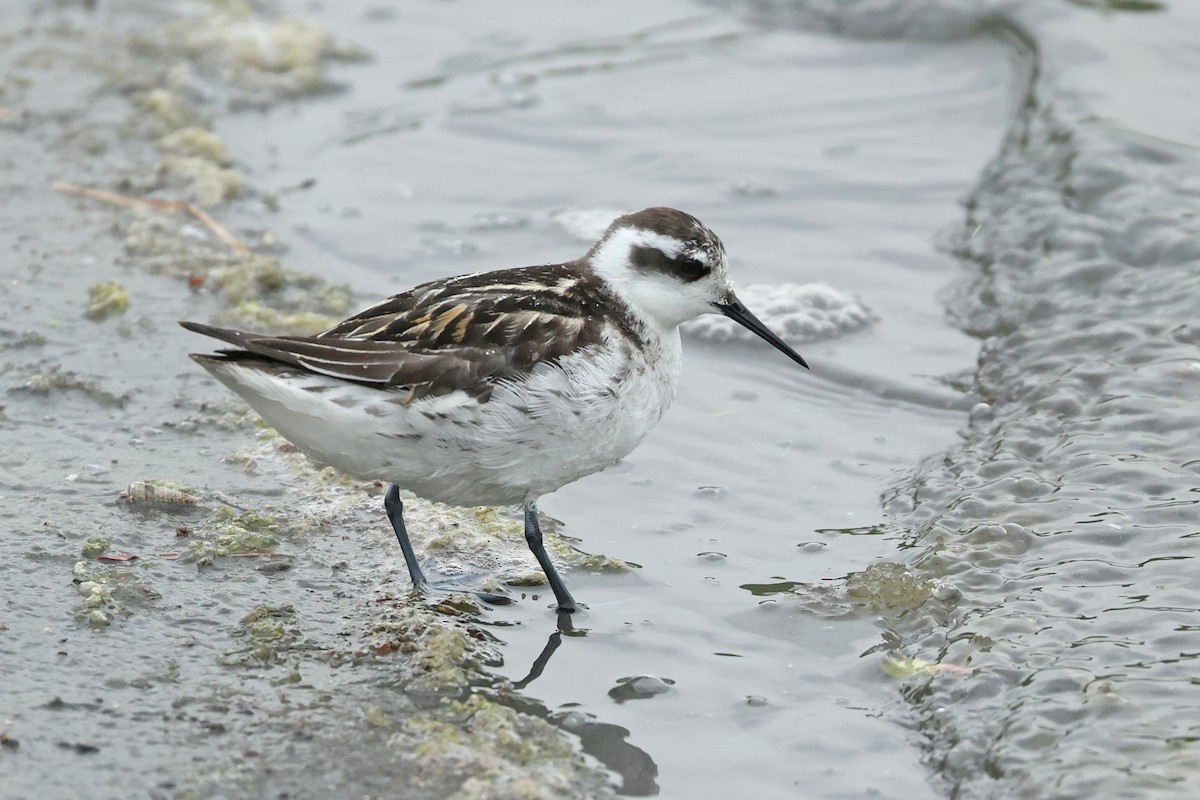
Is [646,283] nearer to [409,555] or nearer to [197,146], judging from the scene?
[409,555]

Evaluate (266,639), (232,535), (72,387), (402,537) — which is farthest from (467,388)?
(72,387)

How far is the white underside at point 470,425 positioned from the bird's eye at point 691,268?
590mm

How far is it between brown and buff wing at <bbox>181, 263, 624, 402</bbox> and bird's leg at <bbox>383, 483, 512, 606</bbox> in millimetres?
711

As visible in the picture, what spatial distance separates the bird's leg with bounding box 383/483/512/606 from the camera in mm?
5719

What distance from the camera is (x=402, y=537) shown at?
5832 mm

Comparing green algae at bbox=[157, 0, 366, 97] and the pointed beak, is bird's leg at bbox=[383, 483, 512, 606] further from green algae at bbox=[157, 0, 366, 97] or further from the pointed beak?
green algae at bbox=[157, 0, 366, 97]

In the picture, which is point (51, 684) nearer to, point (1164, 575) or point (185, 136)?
point (1164, 575)

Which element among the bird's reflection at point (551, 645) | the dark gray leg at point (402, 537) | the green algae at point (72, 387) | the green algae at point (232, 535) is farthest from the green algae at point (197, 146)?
the bird's reflection at point (551, 645)

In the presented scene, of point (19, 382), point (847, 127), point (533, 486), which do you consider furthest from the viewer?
point (847, 127)

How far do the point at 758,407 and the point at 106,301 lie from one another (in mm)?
3540

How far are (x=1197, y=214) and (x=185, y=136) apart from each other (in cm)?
670

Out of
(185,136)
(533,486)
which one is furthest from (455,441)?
(185,136)

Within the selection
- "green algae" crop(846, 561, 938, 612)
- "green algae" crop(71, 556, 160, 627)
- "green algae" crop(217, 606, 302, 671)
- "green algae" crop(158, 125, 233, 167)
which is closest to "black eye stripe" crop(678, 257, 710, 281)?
"green algae" crop(846, 561, 938, 612)

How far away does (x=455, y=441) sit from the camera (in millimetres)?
5352
